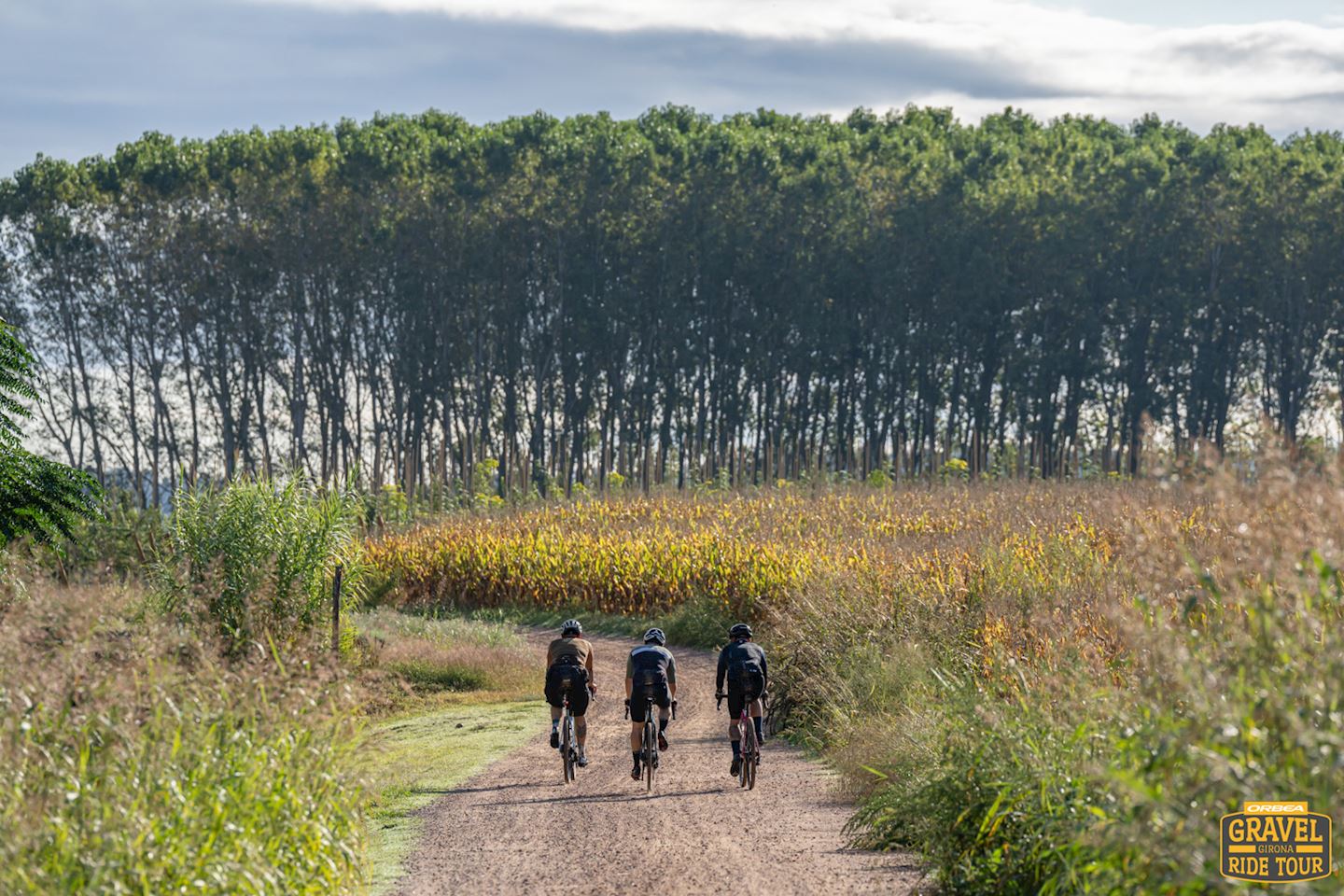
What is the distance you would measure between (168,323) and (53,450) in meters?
6.62

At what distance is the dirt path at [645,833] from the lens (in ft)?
32.4

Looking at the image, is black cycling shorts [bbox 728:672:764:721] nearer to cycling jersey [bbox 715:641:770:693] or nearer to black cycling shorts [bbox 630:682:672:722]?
cycling jersey [bbox 715:641:770:693]

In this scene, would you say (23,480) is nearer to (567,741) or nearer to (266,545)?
(266,545)

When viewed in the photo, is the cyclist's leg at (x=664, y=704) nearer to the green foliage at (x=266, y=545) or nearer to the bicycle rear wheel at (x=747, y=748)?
the bicycle rear wheel at (x=747, y=748)

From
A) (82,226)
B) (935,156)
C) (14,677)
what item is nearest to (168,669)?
(14,677)

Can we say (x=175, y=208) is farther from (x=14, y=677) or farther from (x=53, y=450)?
(x=14, y=677)

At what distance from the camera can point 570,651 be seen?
1407cm

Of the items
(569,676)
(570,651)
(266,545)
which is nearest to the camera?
(569,676)

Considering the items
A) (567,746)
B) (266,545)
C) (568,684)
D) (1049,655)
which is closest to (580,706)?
(568,684)

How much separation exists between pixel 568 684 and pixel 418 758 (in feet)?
8.75

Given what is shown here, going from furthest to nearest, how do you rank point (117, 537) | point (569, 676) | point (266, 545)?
point (117, 537) < point (266, 545) < point (569, 676)

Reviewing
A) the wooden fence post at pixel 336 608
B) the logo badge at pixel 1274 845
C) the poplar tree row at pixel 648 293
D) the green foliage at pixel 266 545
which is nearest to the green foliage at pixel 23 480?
the green foliage at pixel 266 545

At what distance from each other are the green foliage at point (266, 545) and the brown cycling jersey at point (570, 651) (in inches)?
217

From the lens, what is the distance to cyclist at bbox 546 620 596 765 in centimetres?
1397
